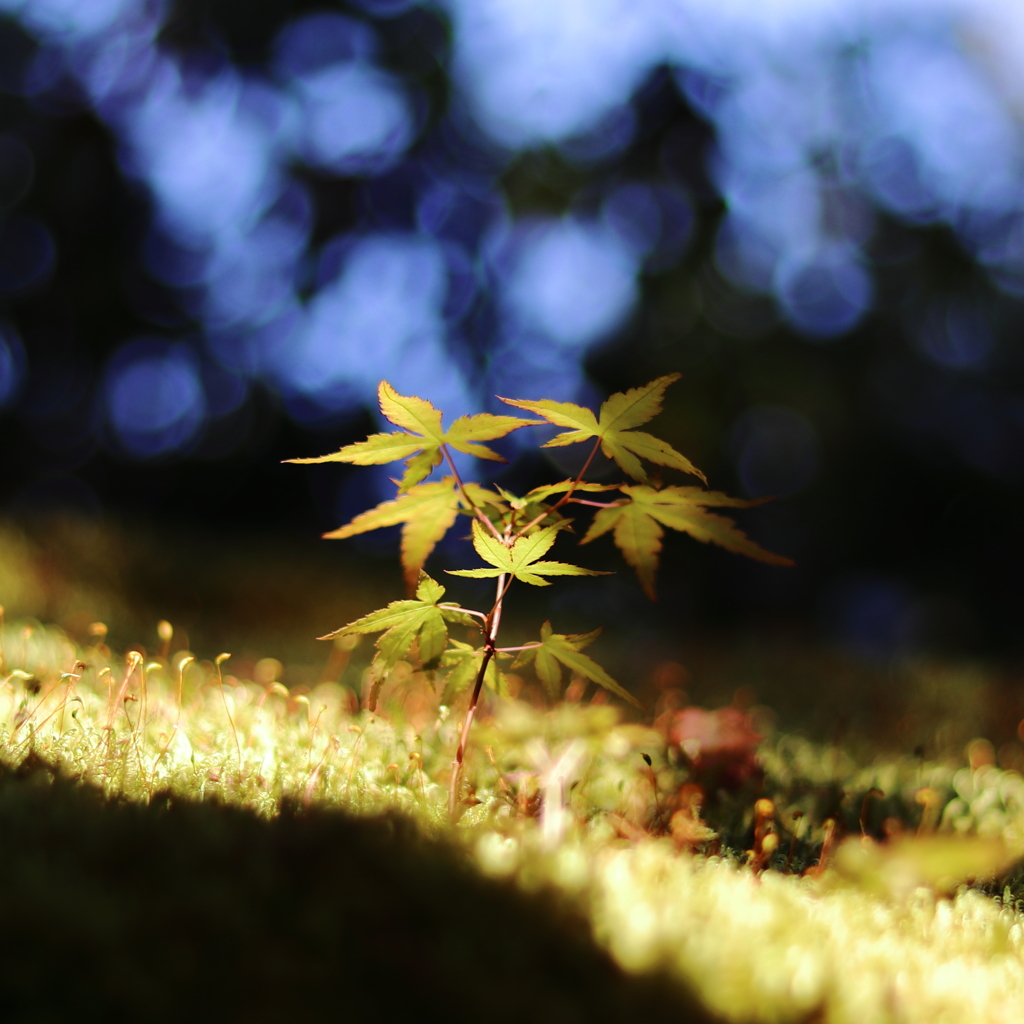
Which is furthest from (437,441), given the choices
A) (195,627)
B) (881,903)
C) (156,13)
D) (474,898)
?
(156,13)

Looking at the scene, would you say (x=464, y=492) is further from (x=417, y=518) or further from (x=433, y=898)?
(x=433, y=898)

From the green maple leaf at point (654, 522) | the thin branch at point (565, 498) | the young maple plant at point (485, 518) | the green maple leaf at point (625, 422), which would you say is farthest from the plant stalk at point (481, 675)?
the green maple leaf at point (625, 422)

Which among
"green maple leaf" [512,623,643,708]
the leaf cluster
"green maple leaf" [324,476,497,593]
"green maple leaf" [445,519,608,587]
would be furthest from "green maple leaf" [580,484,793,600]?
"green maple leaf" [324,476,497,593]

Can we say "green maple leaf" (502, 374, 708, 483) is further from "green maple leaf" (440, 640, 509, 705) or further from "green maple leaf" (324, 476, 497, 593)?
"green maple leaf" (440, 640, 509, 705)

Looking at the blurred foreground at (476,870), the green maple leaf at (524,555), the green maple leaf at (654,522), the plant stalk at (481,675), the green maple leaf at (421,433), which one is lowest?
the blurred foreground at (476,870)

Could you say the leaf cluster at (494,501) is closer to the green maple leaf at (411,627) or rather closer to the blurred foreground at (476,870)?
the green maple leaf at (411,627)
